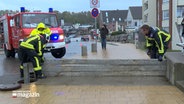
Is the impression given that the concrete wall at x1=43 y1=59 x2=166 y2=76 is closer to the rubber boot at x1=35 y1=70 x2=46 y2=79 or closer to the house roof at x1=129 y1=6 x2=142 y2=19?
the rubber boot at x1=35 y1=70 x2=46 y2=79

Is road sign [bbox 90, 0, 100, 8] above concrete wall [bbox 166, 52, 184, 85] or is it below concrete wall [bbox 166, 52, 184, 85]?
above

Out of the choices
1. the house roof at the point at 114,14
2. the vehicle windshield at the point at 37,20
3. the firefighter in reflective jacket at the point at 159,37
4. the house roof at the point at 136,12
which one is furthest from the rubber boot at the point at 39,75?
the house roof at the point at 114,14

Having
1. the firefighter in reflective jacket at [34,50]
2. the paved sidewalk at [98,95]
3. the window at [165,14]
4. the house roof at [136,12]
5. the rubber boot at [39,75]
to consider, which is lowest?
the paved sidewalk at [98,95]

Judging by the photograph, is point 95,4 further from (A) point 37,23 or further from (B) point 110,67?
(B) point 110,67

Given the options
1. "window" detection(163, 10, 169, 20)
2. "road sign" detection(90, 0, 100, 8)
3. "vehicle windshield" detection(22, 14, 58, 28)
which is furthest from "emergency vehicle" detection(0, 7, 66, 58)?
"window" detection(163, 10, 169, 20)

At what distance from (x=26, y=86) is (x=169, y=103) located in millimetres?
3686

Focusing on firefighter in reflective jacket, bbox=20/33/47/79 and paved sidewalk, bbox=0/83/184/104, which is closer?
paved sidewalk, bbox=0/83/184/104

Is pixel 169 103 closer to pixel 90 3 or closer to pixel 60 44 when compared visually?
pixel 60 44

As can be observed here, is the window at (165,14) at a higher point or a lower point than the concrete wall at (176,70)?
higher

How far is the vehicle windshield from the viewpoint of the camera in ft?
51.8

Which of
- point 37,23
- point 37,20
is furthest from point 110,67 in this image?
point 37,20

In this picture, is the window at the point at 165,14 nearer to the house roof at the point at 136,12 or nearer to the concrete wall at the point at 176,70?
the house roof at the point at 136,12

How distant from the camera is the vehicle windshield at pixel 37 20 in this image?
1578 cm

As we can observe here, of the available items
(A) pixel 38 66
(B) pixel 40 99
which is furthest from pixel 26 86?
(B) pixel 40 99
